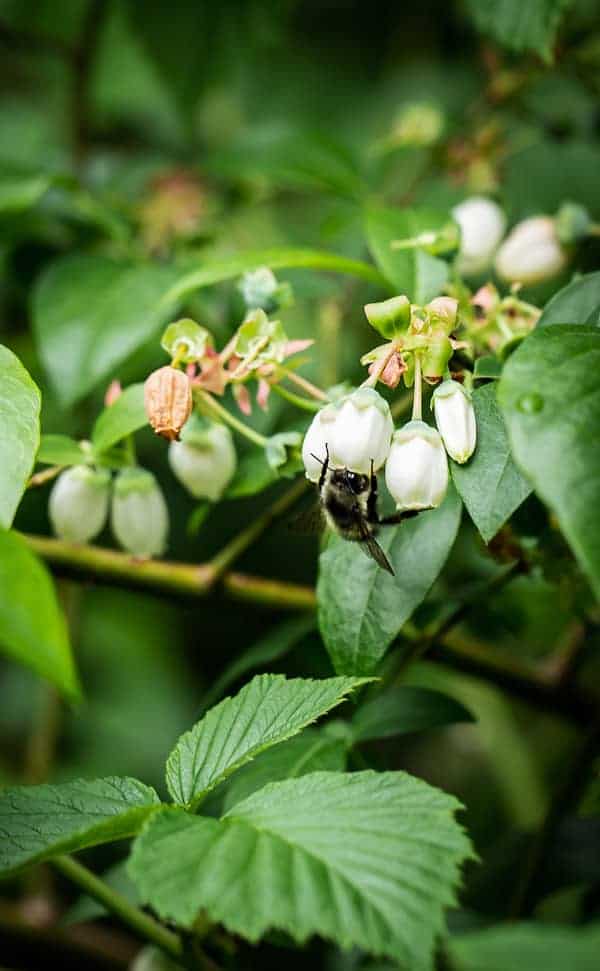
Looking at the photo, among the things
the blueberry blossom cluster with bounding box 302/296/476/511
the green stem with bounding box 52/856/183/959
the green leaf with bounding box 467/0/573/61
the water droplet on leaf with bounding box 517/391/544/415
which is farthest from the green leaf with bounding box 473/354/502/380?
the green leaf with bounding box 467/0/573/61

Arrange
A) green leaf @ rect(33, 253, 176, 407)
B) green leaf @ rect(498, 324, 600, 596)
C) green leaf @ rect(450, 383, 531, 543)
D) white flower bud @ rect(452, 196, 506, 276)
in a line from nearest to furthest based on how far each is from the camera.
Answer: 1. green leaf @ rect(498, 324, 600, 596)
2. green leaf @ rect(450, 383, 531, 543)
3. green leaf @ rect(33, 253, 176, 407)
4. white flower bud @ rect(452, 196, 506, 276)

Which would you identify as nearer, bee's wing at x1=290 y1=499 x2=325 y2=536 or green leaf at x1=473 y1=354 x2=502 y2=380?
green leaf at x1=473 y1=354 x2=502 y2=380

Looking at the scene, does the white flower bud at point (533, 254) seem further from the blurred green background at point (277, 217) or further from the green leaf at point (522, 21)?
the green leaf at point (522, 21)

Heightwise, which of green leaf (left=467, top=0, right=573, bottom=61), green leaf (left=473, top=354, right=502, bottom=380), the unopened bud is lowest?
the unopened bud

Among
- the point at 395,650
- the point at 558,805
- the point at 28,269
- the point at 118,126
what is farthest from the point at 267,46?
the point at 558,805

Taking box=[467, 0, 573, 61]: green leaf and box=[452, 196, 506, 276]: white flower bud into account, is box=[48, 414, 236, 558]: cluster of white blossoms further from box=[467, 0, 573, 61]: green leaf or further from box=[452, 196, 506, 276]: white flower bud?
box=[467, 0, 573, 61]: green leaf

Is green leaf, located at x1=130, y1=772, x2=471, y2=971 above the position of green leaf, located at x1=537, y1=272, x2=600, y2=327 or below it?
below

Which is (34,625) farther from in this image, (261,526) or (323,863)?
(261,526)

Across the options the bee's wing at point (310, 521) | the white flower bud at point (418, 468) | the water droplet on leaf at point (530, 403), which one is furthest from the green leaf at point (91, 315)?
the water droplet on leaf at point (530, 403)
